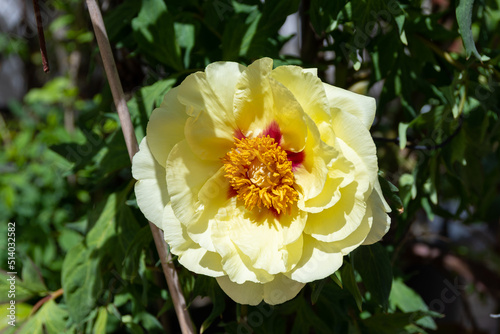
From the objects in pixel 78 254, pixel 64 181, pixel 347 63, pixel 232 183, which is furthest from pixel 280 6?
pixel 64 181

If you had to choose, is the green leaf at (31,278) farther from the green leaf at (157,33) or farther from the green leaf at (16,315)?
the green leaf at (157,33)

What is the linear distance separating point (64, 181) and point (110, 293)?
617 millimetres

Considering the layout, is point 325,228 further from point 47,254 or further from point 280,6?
point 47,254

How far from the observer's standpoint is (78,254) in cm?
78

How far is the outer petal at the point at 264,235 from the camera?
1.68 feet

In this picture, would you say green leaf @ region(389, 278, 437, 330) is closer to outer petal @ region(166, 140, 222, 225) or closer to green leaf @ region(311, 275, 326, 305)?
green leaf @ region(311, 275, 326, 305)

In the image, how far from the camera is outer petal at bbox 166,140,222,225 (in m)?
0.53

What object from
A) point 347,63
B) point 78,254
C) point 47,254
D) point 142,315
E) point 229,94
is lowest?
point 47,254

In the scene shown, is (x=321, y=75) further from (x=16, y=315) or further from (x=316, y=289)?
(x=16, y=315)

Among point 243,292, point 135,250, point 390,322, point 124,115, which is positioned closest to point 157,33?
point 124,115

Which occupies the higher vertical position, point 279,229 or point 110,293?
point 279,229

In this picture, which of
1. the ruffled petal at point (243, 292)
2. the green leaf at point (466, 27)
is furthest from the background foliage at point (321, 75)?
the ruffled petal at point (243, 292)

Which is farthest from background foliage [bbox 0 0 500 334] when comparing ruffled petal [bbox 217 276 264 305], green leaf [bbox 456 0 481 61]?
ruffled petal [bbox 217 276 264 305]

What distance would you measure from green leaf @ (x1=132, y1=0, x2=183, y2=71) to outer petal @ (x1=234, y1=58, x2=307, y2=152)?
0.26 m
